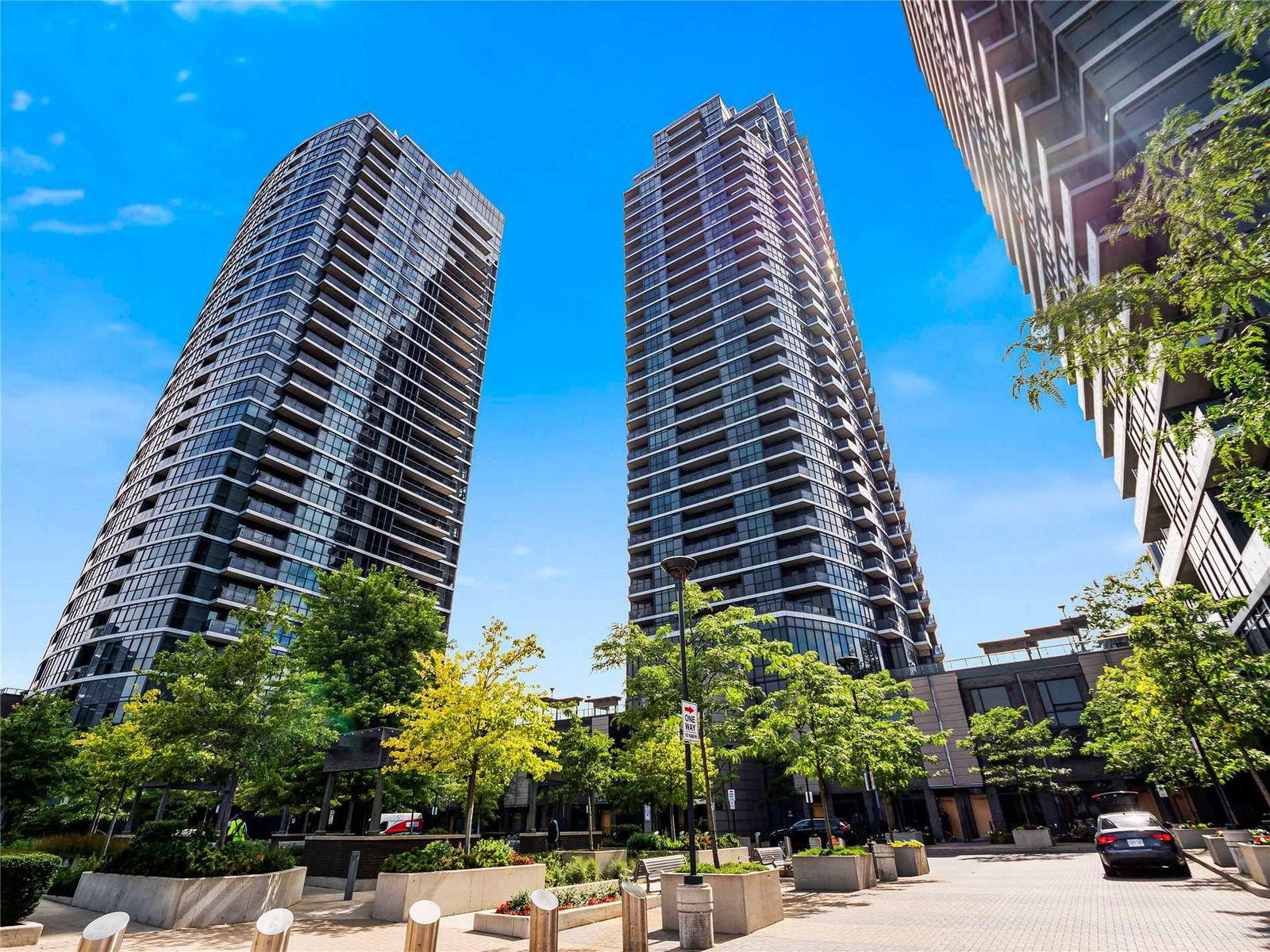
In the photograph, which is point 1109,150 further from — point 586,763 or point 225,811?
point 225,811

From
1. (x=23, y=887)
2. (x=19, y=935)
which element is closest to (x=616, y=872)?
(x=19, y=935)

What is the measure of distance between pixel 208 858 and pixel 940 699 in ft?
152

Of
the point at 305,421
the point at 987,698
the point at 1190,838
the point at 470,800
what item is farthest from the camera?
the point at 305,421

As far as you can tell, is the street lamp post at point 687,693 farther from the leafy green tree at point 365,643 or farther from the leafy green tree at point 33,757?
the leafy green tree at point 33,757

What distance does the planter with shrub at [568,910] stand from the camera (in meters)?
12.3

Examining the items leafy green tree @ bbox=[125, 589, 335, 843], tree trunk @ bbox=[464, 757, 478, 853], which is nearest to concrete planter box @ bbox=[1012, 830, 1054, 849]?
tree trunk @ bbox=[464, 757, 478, 853]

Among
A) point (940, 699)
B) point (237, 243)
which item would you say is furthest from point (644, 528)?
point (237, 243)

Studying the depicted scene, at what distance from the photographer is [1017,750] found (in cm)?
3600

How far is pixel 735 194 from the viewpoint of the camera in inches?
3088

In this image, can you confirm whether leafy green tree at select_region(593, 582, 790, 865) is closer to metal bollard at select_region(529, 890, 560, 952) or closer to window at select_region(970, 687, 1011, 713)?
metal bollard at select_region(529, 890, 560, 952)

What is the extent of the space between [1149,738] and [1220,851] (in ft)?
21.0

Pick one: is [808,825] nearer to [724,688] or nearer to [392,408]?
[724,688]

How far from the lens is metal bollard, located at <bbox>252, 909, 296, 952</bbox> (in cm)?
588

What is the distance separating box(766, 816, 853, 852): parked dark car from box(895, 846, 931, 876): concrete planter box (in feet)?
25.6
